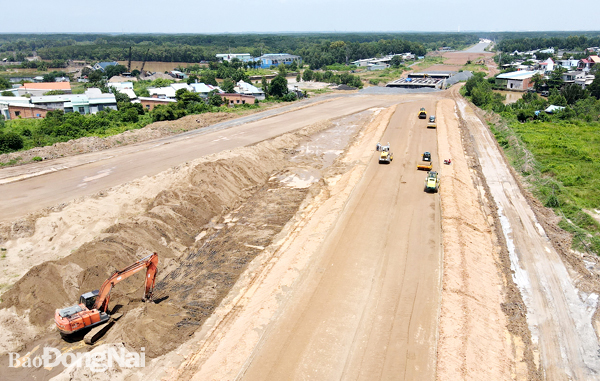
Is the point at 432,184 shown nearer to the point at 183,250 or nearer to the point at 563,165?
the point at 563,165

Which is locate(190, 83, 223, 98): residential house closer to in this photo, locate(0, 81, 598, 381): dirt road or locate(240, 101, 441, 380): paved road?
locate(0, 81, 598, 381): dirt road

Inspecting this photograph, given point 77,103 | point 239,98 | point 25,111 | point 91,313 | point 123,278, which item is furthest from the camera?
point 239,98

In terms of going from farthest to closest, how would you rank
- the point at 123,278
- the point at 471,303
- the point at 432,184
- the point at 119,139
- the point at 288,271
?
the point at 119,139 → the point at 432,184 → the point at 288,271 → the point at 471,303 → the point at 123,278

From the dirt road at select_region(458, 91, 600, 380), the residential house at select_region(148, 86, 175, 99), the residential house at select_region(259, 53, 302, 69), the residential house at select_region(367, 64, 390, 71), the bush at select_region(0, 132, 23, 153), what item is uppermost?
the residential house at select_region(259, 53, 302, 69)

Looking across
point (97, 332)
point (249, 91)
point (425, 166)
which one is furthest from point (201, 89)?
point (97, 332)

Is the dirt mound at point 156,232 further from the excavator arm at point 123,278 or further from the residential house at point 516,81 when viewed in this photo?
the residential house at point 516,81

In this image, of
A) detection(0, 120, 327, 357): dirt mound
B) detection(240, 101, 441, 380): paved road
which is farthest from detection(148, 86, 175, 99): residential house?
detection(240, 101, 441, 380): paved road
